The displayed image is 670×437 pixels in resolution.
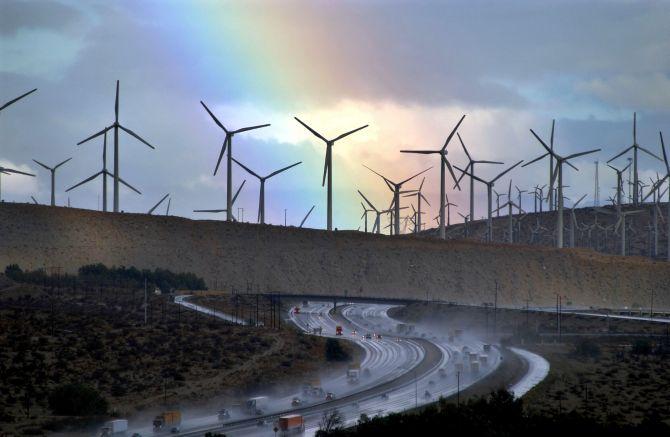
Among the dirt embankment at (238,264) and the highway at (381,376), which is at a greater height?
the dirt embankment at (238,264)

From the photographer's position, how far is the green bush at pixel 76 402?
220 ft

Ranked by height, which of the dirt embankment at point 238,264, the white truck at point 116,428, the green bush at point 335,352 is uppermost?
the dirt embankment at point 238,264

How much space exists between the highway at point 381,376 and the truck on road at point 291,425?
67cm

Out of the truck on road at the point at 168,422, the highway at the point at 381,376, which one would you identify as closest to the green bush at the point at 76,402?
the highway at the point at 381,376

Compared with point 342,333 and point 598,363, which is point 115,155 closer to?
point 342,333

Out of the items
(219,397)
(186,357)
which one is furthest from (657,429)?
(186,357)

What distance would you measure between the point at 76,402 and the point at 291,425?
16549 millimetres

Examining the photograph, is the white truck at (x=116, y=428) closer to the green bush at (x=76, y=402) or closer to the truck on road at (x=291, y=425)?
the green bush at (x=76, y=402)

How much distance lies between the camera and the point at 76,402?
2655 inches

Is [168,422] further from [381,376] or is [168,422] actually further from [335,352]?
[335,352]

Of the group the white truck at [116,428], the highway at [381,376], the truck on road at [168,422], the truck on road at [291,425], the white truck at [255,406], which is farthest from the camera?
the white truck at [255,406]

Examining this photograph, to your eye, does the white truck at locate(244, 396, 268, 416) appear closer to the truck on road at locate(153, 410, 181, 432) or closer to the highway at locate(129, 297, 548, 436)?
the highway at locate(129, 297, 548, 436)

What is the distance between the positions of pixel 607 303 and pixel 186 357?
4888 inches

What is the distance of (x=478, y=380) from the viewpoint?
83812 millimetres
